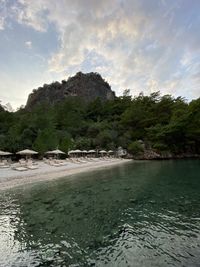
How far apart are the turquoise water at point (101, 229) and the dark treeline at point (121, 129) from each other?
71.0 feet

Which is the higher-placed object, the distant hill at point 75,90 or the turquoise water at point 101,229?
the distant hill at point 75,90

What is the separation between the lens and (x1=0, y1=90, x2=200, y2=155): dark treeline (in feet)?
110

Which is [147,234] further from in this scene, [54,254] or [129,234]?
[54,254]

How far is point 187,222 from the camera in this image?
704 centimetres

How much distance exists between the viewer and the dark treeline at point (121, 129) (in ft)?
110

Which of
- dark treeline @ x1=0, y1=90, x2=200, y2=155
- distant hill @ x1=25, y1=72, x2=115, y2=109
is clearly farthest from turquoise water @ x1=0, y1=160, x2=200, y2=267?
distant hill @ x1=25, y1=72, x2=115, y2=109

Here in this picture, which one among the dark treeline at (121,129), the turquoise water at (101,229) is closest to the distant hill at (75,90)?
the dark treeline at (121,129)

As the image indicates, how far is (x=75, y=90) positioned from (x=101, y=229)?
70.7 meters

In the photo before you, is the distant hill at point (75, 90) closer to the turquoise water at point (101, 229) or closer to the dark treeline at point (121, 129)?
the dark treeline at point (121, 129)

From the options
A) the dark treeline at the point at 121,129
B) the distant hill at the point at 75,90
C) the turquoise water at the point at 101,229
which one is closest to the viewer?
the turquoise water at the point at 101,229

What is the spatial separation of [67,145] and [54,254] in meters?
29.6

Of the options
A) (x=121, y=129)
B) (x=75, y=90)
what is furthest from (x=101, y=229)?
(x=75, y=90)

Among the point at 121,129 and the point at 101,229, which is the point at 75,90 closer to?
the point at 121,129

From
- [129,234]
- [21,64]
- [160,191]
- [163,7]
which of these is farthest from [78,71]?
[129,234]
